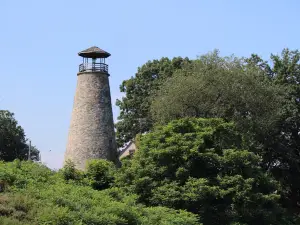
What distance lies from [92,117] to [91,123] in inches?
17.1

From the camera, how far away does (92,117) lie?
3641 centimetres

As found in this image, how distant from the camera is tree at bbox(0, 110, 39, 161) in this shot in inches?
2323

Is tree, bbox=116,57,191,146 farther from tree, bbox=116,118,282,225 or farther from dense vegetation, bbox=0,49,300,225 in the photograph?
tree, bbox=116,118,282,225

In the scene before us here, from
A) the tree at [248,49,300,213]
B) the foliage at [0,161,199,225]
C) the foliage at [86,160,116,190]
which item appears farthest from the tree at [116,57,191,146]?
the foliage at [0,161,199,225]

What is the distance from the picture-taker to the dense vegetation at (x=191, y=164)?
16750mm

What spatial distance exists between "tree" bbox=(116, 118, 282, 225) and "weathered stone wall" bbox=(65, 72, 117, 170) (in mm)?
10465

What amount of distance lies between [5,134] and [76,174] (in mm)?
36866

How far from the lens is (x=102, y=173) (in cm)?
2595

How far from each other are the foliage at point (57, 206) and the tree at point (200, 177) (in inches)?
87.9

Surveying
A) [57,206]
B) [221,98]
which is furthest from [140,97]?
[57,206]

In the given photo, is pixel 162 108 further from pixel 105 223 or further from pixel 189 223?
pixel 105 223

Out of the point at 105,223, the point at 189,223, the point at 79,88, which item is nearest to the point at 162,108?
the point at 79,88

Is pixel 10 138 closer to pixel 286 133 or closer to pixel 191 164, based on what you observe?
pixel 286 133

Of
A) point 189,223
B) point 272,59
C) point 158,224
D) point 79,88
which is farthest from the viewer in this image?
point 272,59
